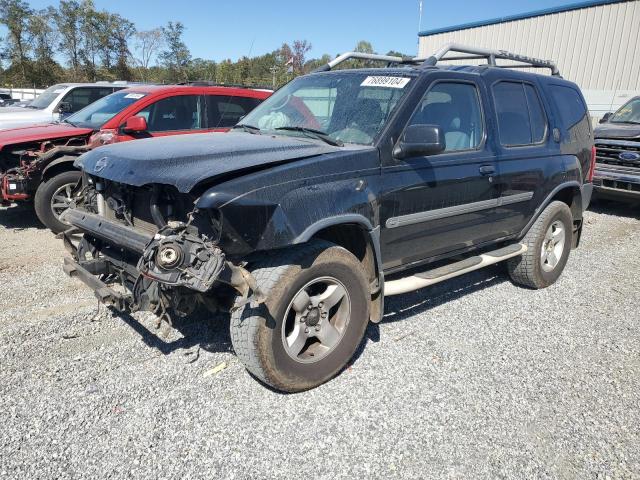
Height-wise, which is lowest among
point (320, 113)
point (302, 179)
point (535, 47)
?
point (302, 179)

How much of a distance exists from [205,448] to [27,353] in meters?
1.78

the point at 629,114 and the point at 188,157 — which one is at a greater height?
the point at 188,157

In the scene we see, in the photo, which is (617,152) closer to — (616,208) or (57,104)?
(616,208)

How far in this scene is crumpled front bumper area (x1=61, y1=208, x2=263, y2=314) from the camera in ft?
8.64

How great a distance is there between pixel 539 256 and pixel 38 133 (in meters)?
6.46

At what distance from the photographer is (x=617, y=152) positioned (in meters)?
9.18

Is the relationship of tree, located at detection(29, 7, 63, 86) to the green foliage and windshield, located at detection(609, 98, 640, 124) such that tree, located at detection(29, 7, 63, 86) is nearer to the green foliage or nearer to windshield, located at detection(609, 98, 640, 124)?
the green foliage

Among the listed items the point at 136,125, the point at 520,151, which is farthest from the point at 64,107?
the point at 520,151

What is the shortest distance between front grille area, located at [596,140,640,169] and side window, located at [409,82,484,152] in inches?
245

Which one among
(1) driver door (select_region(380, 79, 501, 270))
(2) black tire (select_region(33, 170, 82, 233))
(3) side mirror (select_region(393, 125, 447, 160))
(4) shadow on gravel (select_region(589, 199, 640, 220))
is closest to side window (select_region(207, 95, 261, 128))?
(2) black tire (select_region(33, 170, 82, 233))

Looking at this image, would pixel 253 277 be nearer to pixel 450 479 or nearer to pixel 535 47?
pixel 450 479

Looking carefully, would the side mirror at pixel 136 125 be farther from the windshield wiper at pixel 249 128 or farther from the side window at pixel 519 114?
the side window at pixel 519 114

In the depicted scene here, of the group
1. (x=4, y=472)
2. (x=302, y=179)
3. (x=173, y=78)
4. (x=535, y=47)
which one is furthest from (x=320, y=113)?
(x=173, y=78)

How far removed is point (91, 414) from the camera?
9.71 ft
